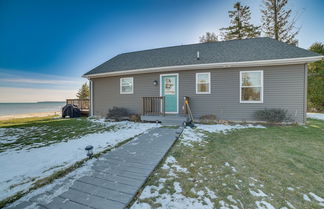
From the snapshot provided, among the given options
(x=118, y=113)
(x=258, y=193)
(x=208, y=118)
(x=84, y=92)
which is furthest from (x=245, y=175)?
(x=84, y=92)

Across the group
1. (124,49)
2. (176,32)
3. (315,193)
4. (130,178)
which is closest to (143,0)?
(176,32)

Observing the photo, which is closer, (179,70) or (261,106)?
(261,106)

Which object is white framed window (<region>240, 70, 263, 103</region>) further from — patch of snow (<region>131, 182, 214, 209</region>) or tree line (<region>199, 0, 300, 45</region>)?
tree line (<region>199, 0, 300, 45</region>)

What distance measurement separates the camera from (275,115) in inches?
235

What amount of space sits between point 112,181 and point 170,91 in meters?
6.05

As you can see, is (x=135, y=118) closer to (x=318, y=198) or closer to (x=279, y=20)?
(x=318, y=198)

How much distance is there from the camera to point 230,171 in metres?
2.42

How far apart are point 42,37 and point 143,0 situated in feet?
30.2

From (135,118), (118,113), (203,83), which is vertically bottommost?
(135,118)

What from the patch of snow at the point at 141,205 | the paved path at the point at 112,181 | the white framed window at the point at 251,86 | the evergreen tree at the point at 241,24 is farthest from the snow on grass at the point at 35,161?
the evergreen tree at the point at 241,24

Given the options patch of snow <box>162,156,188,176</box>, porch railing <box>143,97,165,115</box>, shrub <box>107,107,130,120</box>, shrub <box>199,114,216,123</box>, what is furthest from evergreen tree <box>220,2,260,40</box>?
patch of snow <box>162,156,188,176</box>

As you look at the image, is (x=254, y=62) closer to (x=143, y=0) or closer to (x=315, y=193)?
(x=315, y=193)

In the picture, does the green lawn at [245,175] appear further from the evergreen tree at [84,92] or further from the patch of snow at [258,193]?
the evergreen tree at [84,92]

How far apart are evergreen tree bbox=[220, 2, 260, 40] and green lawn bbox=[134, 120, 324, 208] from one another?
52.5 ft
